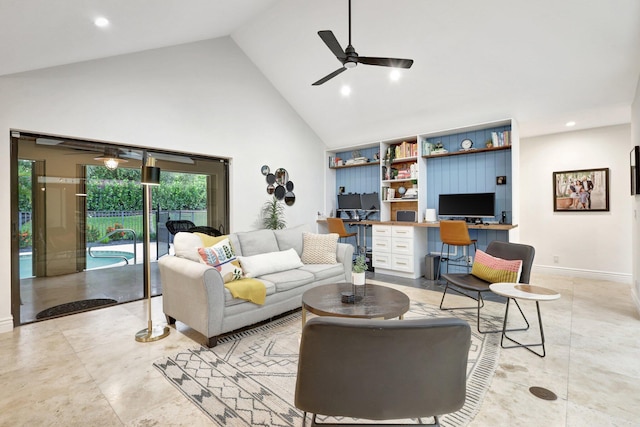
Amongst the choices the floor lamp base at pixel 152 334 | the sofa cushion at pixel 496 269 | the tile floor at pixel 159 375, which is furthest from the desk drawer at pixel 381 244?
the floor lamp base at pixel 152 334

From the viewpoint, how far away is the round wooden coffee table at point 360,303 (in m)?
2.27

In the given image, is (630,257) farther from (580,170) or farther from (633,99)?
(633,99)

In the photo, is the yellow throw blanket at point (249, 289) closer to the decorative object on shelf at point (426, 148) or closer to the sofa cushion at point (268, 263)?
the sofa cushion at point (268, 263)

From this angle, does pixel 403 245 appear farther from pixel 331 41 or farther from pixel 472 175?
pixel 331 41

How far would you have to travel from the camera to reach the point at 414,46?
4.01 meters

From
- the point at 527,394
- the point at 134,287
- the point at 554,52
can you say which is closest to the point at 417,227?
the point at 554,52

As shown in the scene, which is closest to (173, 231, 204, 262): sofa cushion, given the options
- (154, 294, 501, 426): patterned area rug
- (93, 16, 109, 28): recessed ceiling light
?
(154, 294, 501, 426): patterned area rug

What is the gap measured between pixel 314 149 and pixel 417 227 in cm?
263

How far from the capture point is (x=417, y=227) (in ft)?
16.9

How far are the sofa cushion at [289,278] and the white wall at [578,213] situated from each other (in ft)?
14.0

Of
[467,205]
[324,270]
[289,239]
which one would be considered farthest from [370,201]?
[324,270]

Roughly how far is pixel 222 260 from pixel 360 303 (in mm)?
1473

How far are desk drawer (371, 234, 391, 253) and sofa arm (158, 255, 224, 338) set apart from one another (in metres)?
3.33

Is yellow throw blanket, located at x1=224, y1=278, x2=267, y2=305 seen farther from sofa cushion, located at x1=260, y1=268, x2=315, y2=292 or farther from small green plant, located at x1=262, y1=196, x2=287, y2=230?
small green plant, located at x1=262, y1=196, x2=287, y2=230
